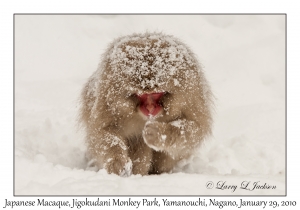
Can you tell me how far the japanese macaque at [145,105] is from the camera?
4004 mm

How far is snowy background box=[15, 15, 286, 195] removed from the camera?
3691 mm

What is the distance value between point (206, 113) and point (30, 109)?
273cm

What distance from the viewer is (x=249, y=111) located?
693 cm

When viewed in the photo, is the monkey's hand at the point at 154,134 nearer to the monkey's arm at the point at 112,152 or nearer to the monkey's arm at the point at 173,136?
the monkey's arm at the point at 173,136

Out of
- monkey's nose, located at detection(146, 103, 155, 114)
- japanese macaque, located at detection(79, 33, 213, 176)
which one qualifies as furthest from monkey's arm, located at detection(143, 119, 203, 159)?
monkey's nose, located at detection(146, 103, 155, 114)

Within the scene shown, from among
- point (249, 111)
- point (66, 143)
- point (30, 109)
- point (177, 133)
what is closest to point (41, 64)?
point (30, 109)

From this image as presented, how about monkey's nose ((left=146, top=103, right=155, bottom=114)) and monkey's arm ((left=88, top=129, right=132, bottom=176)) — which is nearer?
monkey's nose ((left=146, top=103, right=155, bottom=114))

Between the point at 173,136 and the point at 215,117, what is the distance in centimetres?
233

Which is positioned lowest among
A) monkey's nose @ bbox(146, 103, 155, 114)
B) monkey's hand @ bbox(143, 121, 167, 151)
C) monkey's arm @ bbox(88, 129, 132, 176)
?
monkey's arm @ bbox(88, 129, 132, 176)

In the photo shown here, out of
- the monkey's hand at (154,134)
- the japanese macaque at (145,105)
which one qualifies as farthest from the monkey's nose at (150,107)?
the monkey's hand at (154,134)

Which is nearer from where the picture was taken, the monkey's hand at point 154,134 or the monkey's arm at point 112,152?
the monkey's hand at point 154,134

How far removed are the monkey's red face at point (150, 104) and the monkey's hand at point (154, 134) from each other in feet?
0.42

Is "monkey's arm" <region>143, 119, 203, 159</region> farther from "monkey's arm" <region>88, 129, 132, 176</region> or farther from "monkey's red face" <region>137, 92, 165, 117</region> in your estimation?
"monkey's arm" <region>88, 129, 132, 176</region>

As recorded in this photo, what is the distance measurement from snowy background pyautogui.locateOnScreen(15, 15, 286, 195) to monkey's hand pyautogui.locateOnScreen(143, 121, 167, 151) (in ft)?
1.06
